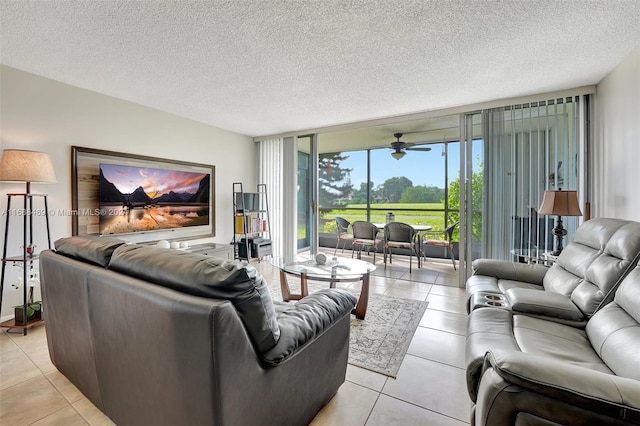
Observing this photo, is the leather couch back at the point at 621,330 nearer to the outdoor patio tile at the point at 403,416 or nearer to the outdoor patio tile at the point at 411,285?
the outdoor patio tile at the point at 403,416

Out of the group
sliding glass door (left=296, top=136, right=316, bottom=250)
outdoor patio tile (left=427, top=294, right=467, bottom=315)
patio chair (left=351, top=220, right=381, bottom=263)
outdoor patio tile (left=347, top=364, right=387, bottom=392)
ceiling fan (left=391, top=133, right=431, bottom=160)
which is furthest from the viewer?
ceiling fan (left=391, top=133, right=431, bottom=160)

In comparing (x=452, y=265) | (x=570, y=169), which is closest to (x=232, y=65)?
(x=570, y=169)

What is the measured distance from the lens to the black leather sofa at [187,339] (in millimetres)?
1061

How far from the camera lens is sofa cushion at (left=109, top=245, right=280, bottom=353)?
112 centimetres

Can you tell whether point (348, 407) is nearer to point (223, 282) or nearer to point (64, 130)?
point (223, 282)

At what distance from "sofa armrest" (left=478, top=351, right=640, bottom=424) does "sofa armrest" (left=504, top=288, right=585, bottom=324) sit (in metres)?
0.98

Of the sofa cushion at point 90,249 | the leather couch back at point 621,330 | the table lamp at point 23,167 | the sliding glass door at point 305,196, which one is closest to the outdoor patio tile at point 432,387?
the leather couch back at point 621,330

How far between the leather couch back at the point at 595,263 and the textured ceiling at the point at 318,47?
4.91 feet

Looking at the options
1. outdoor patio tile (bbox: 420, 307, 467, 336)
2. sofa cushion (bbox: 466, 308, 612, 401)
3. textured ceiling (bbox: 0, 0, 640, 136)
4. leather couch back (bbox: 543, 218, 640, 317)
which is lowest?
outdoor patio tile (bbox: 420, 307, 467, 336)

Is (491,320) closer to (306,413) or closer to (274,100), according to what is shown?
(306,413)

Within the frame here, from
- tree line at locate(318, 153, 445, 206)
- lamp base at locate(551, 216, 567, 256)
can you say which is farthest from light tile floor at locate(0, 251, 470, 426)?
tree line at locate(318, 153, 445, 206)

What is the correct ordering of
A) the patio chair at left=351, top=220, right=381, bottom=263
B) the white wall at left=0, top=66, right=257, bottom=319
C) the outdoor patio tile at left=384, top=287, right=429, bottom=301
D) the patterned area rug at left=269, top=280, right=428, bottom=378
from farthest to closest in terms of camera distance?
the patio chair at left=351, top=220, right=381, bottom=263 → the outdoor patio tile at left=384, top=287, right=429, bottom=301 → the white wall at left=0, top=66, right=257, bottom=319 → the patterned area rug at left=269, top=280, right=428, bottom=378

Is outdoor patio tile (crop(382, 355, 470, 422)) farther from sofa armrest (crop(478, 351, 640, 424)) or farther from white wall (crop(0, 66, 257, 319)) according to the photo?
white wall (crop(0, 66, 257, 319))

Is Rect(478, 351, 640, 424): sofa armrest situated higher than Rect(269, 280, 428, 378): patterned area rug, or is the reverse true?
Rect(478, 351, 640, 424): sofa armrest
